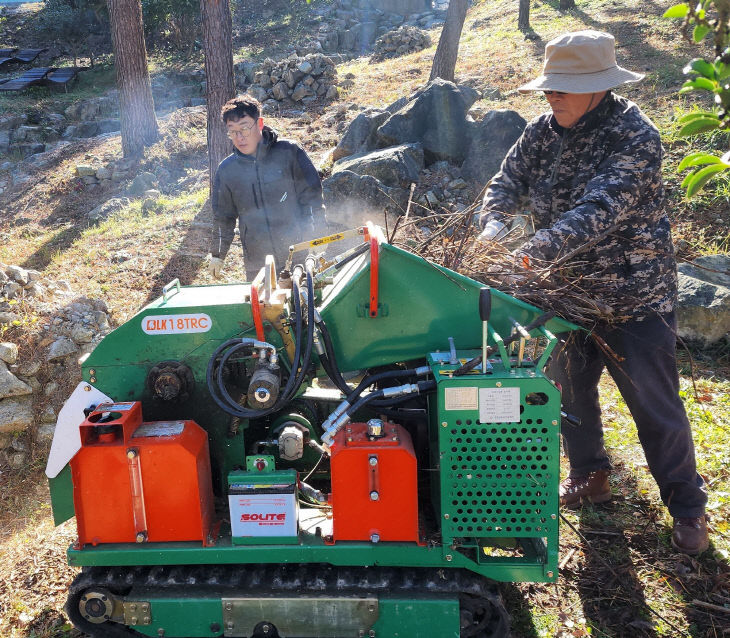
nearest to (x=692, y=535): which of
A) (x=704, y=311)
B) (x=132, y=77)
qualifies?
(x=704, y=311)

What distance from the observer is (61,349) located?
603 centimetres

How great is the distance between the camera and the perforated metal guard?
279cm

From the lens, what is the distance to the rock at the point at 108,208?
402 inches

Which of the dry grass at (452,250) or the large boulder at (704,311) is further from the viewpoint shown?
the large boulder at (704,311)

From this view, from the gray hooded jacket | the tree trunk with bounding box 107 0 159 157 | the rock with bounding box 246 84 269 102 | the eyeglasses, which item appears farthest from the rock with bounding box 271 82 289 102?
the eyeglasses

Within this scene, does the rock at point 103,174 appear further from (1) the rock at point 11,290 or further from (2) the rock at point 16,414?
(2) the rock at point 16,414

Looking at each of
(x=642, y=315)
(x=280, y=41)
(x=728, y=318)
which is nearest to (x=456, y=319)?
(x=642, y=315)

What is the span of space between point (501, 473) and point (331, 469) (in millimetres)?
705

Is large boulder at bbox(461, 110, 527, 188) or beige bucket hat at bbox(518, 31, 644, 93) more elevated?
beige bucket hat at bbox(518, 31, 644, 93)

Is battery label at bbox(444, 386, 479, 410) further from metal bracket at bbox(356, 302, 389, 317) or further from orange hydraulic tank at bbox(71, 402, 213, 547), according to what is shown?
orange hydraulic tank at bbox(71, 402, 213, 547)

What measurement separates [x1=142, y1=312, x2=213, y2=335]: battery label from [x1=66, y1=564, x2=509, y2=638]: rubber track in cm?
108

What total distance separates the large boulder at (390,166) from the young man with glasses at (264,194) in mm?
3635

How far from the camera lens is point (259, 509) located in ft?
9.85

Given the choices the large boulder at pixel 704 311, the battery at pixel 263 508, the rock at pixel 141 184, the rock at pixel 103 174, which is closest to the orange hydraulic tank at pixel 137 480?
the battery at pixel 263 508
